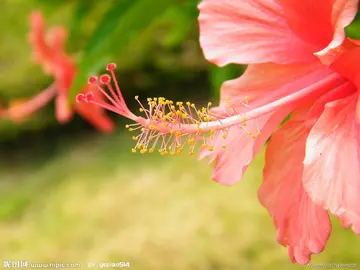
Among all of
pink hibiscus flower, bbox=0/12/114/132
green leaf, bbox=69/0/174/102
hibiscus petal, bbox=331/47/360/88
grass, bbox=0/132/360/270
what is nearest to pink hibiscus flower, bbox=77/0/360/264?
hibiscus petal, bbox=331/47/360/88

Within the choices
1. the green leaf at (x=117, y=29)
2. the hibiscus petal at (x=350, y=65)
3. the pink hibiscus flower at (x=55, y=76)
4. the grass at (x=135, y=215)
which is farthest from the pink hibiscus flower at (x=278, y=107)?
the pink hibiscus flower at (x=55, y=76)

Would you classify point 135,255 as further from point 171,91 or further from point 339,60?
point 171,91

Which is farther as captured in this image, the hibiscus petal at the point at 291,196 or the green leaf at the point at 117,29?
the green leaf at the point at 117,29

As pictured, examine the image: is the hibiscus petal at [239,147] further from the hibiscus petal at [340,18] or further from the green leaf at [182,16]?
the green leaf at [182,16]

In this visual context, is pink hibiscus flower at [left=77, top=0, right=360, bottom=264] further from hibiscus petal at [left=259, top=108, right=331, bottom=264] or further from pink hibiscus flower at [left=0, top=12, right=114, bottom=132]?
pink hibiscus flower at [left=0, top=12, right=114, bottom=132]

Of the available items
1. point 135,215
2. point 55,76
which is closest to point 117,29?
point 55,76

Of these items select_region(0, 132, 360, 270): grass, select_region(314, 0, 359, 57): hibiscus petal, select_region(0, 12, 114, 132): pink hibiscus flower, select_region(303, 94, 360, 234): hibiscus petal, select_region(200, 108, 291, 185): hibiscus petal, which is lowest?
select_region(0, 132, 360, 270): grass

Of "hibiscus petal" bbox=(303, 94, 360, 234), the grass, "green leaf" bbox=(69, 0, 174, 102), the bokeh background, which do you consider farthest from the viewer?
the grass
